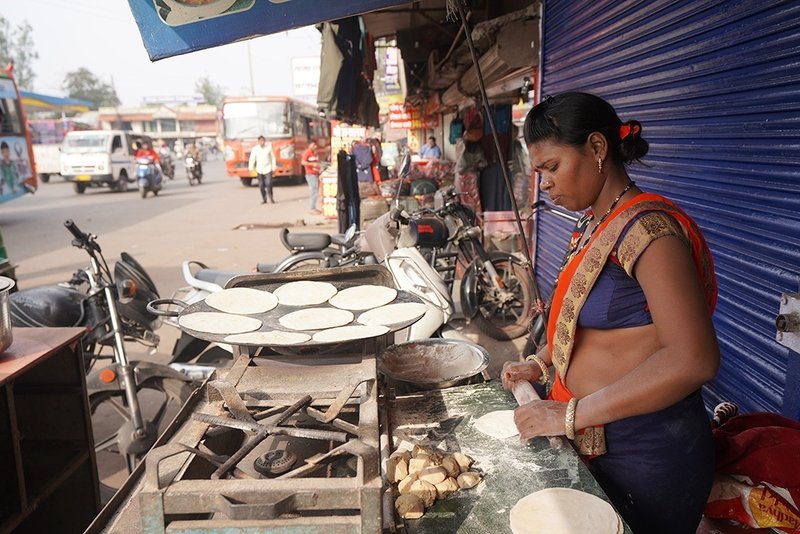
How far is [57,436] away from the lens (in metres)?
2.65

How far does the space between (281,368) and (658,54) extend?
255 cm

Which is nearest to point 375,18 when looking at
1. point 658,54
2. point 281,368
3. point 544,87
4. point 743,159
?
point 544,87

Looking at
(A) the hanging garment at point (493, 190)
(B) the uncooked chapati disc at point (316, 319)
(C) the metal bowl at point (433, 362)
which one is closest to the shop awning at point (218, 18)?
(B) the uncooked chapati disc at point (316, 319)

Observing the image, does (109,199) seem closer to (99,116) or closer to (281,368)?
(281,368)

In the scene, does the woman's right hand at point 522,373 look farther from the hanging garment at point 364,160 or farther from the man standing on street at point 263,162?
Result: the man standing on street at point 263,162

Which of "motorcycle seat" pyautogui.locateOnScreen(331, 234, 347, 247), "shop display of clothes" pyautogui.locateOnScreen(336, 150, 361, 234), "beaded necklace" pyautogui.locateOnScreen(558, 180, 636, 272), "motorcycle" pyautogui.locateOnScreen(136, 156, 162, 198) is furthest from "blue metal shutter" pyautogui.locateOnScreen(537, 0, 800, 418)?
"motorcycle" pyautogui.locateOnScreen(136, 156, 162, 198)

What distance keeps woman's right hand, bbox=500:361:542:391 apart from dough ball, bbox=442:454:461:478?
1.51 ft

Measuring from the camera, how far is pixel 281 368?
178cm

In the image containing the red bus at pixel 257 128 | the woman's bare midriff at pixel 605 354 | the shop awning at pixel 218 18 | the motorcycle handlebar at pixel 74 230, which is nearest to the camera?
the woman's bare midriff at pixel 605 354

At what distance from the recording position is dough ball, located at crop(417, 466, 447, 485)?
1.42 m

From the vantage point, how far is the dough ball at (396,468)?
148 cm

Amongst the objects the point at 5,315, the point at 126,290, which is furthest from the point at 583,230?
the point at 126,290

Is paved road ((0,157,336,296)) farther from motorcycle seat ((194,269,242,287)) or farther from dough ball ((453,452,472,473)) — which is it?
dough ball ((453,452,472,473))

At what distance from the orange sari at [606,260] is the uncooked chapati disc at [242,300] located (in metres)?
1.13
